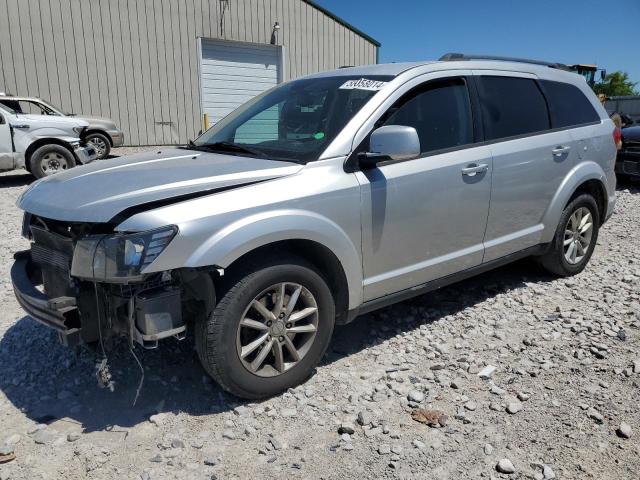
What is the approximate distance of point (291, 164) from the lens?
3.12 meters

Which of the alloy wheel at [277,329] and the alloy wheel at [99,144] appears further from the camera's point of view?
the alloy wheel at [99,144]

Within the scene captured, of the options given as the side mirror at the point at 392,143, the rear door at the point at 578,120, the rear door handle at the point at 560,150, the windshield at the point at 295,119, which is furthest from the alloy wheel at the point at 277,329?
the rear door at the point at 578,120

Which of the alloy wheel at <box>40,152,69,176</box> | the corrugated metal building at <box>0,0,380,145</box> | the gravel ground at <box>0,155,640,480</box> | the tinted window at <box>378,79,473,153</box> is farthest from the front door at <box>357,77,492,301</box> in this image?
the corrugated metal building at <box>0,0,380,145</box>

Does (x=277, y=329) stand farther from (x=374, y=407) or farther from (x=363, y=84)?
(x=363, y=84)

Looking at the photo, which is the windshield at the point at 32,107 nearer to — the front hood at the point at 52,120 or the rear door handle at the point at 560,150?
the front hood at the point at 52,120

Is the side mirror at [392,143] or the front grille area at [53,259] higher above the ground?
the side mirror at [392,143]

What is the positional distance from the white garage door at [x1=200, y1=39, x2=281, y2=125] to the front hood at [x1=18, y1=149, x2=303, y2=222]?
13702mm

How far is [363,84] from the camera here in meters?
3.61

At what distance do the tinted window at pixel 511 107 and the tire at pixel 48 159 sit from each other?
8.29 meters

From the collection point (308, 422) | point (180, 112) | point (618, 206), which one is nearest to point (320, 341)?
point (308, 422)

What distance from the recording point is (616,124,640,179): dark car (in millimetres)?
9836

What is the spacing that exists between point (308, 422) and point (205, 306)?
83 centimetres

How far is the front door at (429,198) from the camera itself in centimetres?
335

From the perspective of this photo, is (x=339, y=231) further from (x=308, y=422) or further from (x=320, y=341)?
(x=308, y=422)
